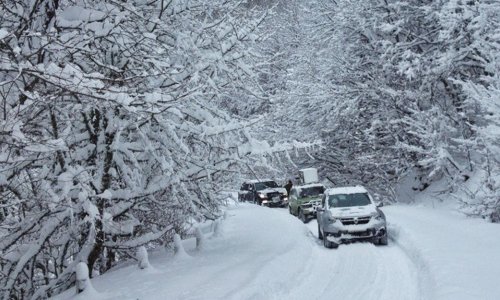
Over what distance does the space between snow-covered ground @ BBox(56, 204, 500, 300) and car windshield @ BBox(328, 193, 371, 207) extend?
5.69 ft

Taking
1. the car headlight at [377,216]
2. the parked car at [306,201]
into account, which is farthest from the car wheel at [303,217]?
the car headlight at [377,216]

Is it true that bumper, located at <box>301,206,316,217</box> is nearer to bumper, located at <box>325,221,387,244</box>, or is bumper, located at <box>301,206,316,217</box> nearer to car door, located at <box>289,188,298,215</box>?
car door, located at <box>289,188,298,215</box>

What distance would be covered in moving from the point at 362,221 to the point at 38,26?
37.4 feet

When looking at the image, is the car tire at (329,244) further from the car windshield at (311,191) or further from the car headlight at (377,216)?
the car windshield at (311,191)

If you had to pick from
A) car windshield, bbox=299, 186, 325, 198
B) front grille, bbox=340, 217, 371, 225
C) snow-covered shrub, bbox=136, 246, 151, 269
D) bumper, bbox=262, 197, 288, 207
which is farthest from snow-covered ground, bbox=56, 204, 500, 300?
bumper, bbox=262, 197, 288, 207

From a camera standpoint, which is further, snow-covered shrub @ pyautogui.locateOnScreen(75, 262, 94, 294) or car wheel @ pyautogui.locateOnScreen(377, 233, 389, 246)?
car wheel @ pyautogui.locateOnScreen(377, 233, 389, 246)

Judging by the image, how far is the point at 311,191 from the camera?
26.7 metres

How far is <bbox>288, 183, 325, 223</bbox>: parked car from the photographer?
25.6 metres

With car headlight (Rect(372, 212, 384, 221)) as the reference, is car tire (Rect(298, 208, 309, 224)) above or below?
below

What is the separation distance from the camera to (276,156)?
10383 millimetres

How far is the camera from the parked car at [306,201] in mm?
25641

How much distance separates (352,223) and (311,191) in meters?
10.1

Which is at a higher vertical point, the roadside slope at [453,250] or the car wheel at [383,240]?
the roadside slope at [453,250]

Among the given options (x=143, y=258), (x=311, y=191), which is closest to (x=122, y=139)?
(x=143, y=258)
